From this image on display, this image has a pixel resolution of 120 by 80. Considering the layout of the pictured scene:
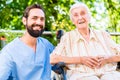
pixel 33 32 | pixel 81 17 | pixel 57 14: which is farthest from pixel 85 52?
pixel 57 14

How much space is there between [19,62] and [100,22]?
7.19 m

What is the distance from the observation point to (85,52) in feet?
11.2

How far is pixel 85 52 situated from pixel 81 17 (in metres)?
0.35

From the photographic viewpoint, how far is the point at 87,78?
325cm

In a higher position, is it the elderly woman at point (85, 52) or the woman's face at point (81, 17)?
the woman's face at point (81, 17)

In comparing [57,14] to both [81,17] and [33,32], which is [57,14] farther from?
[33,32]

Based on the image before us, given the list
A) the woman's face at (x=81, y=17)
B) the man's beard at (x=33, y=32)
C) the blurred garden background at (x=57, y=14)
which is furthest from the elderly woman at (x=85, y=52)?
the blurred garden background at (x=57, y=14)

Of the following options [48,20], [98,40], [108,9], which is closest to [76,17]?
[98,40]

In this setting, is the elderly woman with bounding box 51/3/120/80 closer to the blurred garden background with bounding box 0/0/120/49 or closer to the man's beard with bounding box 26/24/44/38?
the man's beard with bounding box 26/24/44/38

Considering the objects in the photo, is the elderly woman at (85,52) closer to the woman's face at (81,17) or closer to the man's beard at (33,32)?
the woman's face at (81,17)

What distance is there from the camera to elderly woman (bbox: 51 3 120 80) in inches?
130

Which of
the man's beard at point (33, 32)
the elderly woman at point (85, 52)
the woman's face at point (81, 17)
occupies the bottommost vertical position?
the elderly woman at point (85, 52)

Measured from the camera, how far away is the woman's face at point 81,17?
11.2 ft

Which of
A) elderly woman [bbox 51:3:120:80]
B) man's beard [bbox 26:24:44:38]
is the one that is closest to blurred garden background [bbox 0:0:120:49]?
elderly woman [bbox 51:3:120:80]
